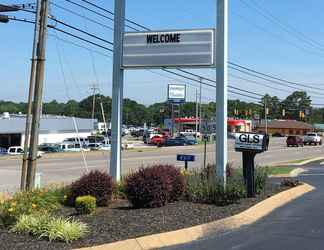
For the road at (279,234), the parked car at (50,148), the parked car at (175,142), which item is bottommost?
the road at (279,234)

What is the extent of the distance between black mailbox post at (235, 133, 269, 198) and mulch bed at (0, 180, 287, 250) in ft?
→ 2.25

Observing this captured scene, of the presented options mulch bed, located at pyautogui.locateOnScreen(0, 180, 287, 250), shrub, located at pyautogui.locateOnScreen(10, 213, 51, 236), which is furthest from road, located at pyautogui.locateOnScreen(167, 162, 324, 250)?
shrub, located at pyautogui.locateOnScreen(10, 213, 51, 236)

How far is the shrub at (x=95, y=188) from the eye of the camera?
12023mm

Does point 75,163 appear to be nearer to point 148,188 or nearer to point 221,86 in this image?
point 221,86

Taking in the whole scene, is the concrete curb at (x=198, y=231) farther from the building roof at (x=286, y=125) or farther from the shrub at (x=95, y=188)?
the building roof at (x=286, y=125)

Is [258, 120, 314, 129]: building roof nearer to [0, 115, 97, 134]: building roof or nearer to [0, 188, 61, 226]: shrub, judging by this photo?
→ [0, 115, 97, 134]: building roof

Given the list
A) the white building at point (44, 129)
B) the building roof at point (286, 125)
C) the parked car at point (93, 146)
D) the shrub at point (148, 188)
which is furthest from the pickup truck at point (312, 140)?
the shrub at point (148, 188)

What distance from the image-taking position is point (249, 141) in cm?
1423

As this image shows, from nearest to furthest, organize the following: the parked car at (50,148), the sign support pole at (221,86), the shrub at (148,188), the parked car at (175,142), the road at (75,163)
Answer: the shrub at (148,188) < the sign support pole at (221,86) < the road at (75,163) < the parked car at (50,148) < the parked car at (175,142)

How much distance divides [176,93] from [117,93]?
9462 cm

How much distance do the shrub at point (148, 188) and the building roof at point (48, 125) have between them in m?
78.8

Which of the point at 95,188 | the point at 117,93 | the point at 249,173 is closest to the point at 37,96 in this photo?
the point at 117,93

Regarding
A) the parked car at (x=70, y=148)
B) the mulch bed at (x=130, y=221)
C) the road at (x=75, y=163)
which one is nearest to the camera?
the mulch bed at (x=130, y=221)

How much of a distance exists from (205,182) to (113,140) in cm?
348
